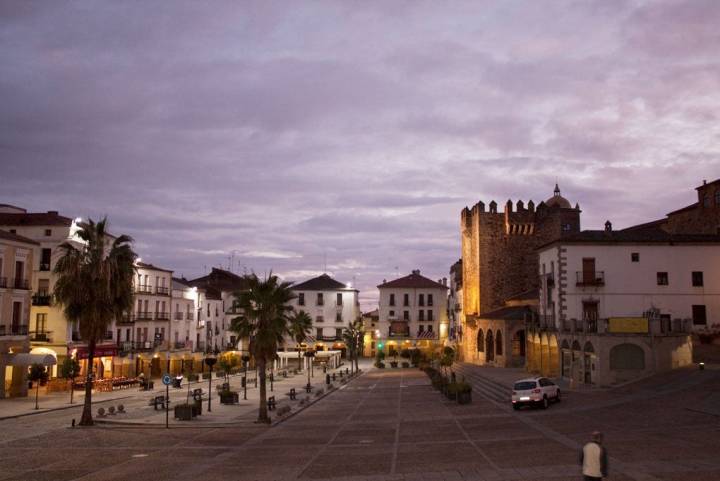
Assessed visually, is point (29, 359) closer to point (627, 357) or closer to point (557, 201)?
point (627, 357)

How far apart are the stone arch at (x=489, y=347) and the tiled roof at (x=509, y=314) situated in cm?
211

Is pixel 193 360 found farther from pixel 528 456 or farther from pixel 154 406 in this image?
pixel 528 456

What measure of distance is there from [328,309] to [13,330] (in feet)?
226

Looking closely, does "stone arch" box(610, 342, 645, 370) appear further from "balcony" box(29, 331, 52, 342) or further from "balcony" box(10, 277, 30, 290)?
"balcony" box(29, 331, 52, 342)

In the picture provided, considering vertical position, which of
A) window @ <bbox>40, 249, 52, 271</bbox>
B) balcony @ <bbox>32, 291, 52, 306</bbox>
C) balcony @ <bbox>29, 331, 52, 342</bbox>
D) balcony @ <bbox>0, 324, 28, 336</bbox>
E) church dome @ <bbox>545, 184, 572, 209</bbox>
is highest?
church dome @ <bbox>545, 184, 572, 209</bbox>

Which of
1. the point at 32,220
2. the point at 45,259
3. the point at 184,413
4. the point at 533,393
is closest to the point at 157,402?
the point at 184,413

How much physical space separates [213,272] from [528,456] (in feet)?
325

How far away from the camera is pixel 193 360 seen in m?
70.1

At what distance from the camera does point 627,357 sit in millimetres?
40750

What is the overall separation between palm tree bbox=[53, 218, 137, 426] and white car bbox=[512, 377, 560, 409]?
21.3m

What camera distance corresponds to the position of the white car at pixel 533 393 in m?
33.9

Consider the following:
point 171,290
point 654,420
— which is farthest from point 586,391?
point 171,290

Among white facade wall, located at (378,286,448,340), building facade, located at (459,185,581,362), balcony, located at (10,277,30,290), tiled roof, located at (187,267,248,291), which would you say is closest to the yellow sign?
building facade, located at (459,185,581,362)

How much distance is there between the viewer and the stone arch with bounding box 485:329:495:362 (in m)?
70.9
